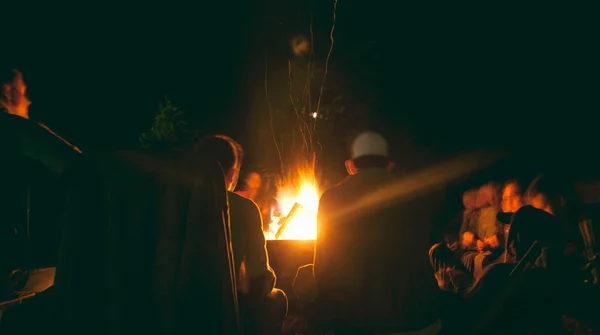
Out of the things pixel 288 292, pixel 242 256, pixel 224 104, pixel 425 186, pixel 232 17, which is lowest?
pixel 288 292

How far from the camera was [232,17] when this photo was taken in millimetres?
8914

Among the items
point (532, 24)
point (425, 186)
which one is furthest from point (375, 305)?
point (532, 24)

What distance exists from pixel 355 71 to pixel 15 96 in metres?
8.55

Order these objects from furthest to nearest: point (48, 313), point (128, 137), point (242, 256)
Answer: point (128, 137)
point (242, 256)
point (48, 313)

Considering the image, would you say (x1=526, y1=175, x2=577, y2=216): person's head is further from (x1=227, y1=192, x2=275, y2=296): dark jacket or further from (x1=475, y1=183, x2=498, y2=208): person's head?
(x1=227, y1=192, x2=275, y2=296): dark jacket

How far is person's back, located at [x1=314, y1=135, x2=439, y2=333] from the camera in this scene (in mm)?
2764

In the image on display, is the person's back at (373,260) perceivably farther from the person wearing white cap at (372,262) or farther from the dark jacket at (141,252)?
the dark jacket at (141,252)

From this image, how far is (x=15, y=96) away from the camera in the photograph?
2832 mm

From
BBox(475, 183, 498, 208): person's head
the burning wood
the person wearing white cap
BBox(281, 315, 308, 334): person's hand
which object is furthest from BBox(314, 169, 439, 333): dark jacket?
BBox(475, 183, 498, 208): person's head

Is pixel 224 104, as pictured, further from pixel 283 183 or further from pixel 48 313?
pixel 48 313

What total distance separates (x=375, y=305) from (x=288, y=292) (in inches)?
93.2

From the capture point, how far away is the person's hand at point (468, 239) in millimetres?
6564

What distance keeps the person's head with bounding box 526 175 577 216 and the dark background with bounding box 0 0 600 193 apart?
5.30m

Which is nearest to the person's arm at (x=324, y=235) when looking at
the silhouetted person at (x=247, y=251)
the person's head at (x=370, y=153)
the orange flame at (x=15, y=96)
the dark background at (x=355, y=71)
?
the person's head at (x=370, y=153)
